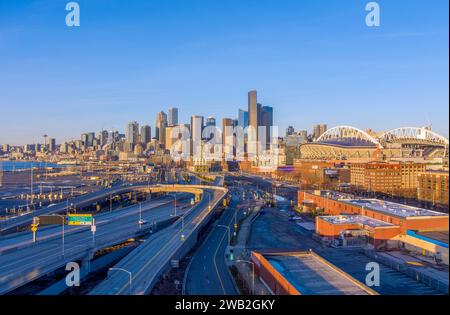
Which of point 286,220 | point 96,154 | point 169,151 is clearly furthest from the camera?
point 96,154

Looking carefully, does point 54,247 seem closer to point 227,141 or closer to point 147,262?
point 147,262

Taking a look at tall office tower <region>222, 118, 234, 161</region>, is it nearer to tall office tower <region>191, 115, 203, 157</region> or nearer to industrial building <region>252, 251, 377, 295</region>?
tall office tower <region>191, 115, 203, 157</region>

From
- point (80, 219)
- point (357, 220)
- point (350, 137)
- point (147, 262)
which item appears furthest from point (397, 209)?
point (350, 137)

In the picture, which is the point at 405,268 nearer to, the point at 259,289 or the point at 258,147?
the point at 259,289

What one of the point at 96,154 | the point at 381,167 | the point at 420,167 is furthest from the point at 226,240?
the point at 96,154

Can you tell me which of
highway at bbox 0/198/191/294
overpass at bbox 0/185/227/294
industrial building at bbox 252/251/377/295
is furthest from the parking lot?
highway at bbox 0/198/191/294
